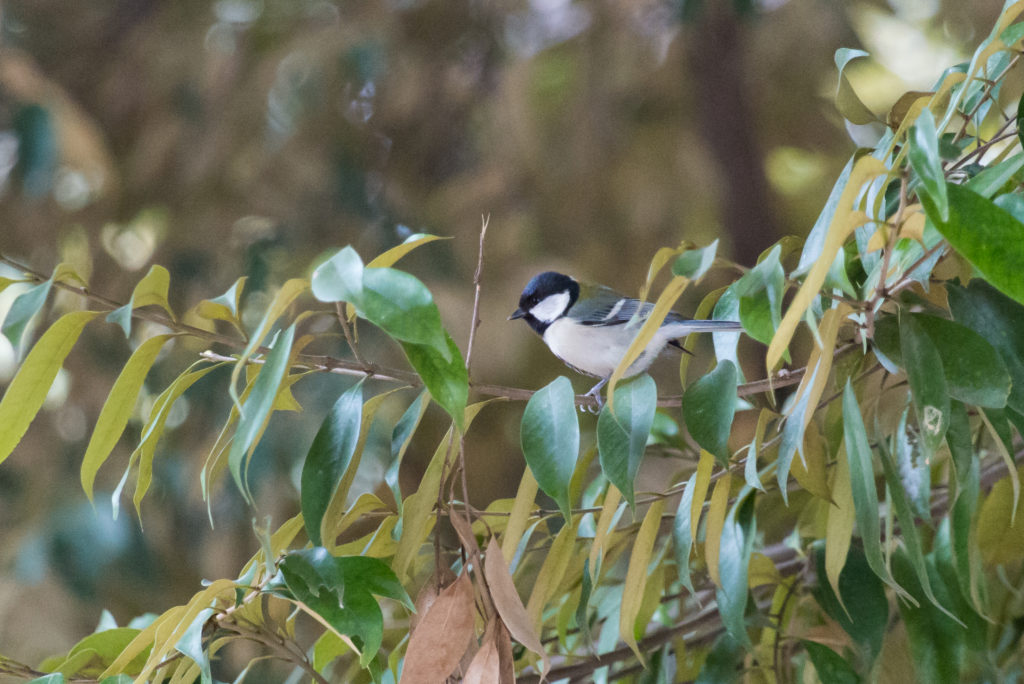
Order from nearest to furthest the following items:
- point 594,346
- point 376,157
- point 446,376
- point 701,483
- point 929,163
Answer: point 929,163 < point 446,376 < point 701,483 < point 594,346 < point 376,157

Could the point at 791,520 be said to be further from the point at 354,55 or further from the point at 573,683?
the point at 354,55

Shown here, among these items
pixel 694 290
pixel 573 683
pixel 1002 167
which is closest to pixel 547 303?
pixel 573 683

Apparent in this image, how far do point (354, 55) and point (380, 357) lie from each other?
2.31 ft

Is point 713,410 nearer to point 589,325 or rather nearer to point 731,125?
point 589,325

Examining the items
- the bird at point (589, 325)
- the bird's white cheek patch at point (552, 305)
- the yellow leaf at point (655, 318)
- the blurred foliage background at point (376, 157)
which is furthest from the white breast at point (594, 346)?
the blurred foliage background at point (376, 157)

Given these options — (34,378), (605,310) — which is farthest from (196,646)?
(605,310)

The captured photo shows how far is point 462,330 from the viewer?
6.18 ft

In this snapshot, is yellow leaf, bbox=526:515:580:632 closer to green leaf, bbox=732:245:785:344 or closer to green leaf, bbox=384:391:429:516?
green leaf, bbox=384:391:429:516

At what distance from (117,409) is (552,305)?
2.08 ft

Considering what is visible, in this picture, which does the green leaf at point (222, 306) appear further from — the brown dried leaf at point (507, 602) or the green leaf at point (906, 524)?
the green leaf at point (906, 524)

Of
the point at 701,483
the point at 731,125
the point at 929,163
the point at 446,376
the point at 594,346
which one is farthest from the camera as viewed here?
the point at 731,125

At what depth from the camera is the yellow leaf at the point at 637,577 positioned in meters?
0.66

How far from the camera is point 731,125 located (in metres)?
2.06

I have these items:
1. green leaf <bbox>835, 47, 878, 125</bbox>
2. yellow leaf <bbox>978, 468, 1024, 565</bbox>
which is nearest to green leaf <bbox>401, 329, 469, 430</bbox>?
green leaf <bbox>835, 47, 878, 125</bbox>
